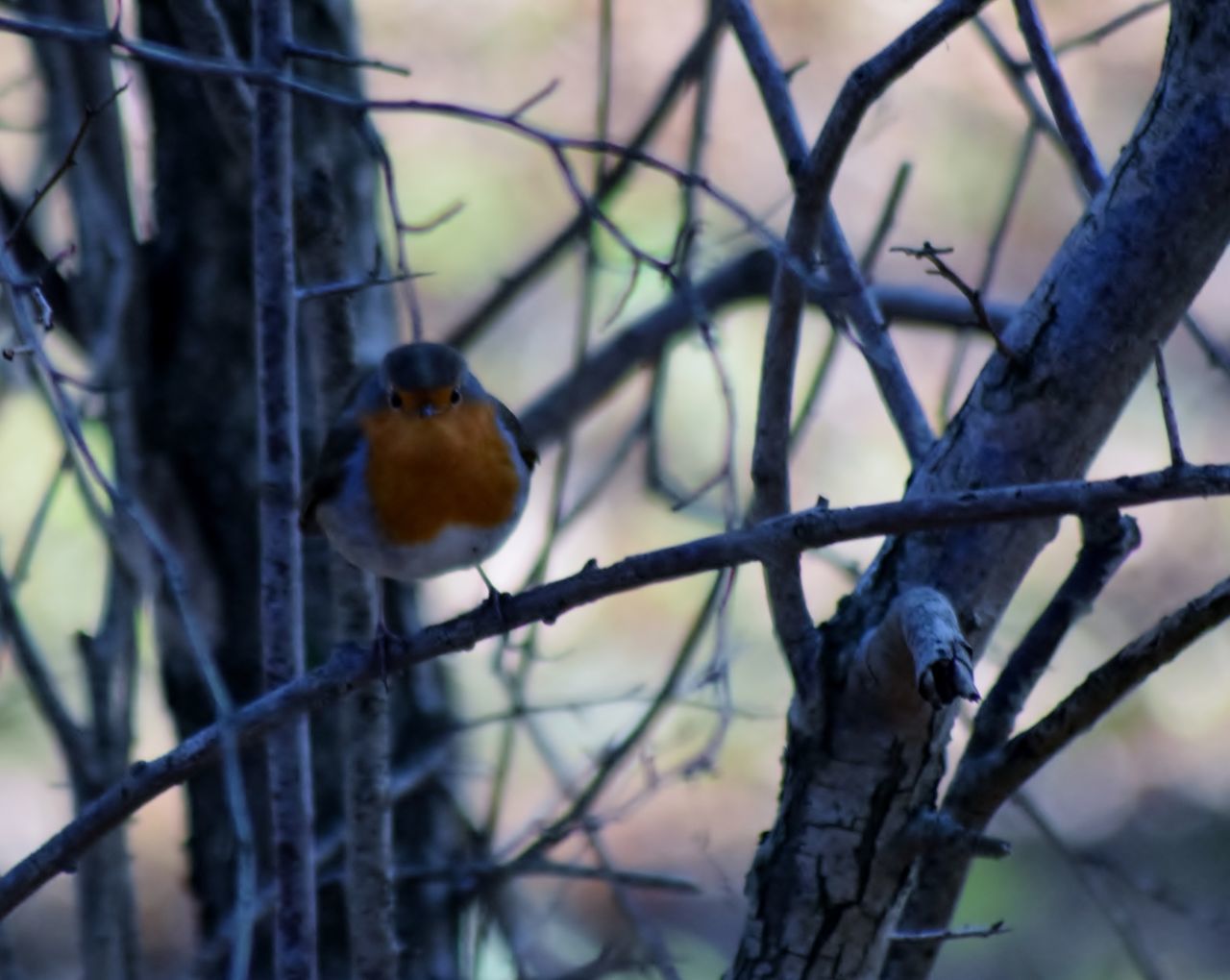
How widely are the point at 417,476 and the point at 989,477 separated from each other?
1134 millimetres

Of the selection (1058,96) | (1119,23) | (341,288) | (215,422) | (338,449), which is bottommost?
(341,288)

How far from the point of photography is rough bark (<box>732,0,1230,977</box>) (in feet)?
7.43

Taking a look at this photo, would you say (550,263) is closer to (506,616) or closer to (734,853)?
(506,616)

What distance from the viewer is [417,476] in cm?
309

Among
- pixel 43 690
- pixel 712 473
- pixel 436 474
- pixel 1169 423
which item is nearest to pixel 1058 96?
pixel 1169 423

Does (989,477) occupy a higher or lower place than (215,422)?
lower

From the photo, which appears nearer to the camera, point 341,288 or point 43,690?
point 341,288

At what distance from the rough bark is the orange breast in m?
0.86

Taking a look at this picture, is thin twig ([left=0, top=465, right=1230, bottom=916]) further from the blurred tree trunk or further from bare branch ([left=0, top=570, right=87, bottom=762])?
the blurred tree trunk

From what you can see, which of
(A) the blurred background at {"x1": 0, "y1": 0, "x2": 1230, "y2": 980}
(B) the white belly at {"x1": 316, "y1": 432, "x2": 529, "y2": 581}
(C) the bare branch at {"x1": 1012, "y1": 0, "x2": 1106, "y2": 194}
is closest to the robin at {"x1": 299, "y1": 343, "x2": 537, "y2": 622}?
(B) the white belly at {"x1": 316, "y1": 432, "x2": 529, "y2": 581}

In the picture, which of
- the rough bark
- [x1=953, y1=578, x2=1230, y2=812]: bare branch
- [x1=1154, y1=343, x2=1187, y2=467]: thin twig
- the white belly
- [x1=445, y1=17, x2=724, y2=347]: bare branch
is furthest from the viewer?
[x1=445, y1=17, x2=724, y2=347]: bare branch

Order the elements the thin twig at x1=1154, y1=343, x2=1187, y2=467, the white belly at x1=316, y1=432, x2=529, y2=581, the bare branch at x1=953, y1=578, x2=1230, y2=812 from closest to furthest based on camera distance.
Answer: the thin twig at x1=1154, y1=343, x2=1187, y2=467
the bare branch at x1=953, y1=578, x2=1230, y2=812
the white belly at x1=316, y1=432, x2=529, y2=581

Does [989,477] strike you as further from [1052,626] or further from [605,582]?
[605,582]

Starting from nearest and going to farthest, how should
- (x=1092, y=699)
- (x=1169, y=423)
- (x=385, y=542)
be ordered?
1. (x=1169, y=423)
2. (x=1092, y=699)
3. (x=385, y=542)
